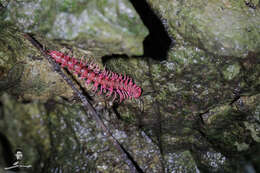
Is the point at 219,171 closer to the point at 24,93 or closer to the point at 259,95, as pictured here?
the point at 259,95

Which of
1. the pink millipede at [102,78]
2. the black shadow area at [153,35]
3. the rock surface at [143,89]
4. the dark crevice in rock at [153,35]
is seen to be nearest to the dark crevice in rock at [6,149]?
the rock surface at [143,89]

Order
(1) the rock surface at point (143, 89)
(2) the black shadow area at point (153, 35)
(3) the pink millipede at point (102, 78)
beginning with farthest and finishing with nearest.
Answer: (3) the pink millipede at point (102, 78)
(2) the black shadow area at point (153, 35)
(1) the rock surface at point (143, 89)

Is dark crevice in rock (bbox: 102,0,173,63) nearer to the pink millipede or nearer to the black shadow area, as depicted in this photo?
the black shadow area

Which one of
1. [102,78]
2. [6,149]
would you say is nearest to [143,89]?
[102,78]

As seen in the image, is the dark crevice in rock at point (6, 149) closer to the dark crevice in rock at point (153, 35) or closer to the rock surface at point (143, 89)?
the rock surface at point (143, 89)

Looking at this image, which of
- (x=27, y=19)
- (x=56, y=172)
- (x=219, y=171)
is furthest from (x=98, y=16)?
(x=219, y=171)

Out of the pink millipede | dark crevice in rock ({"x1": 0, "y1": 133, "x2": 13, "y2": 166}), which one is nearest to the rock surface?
dark crevice in rock ({"x1": 0, "y1": 133, "x2": 13, "y2": 166})
